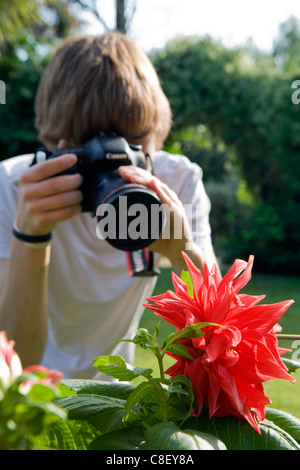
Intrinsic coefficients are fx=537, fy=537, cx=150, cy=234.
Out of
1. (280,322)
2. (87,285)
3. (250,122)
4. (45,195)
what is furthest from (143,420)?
(250,122)

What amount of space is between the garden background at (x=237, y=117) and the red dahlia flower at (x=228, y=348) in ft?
15.2

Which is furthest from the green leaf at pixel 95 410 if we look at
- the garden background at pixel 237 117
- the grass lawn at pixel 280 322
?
the garden background at pixel 237 117

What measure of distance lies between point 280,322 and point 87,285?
8.50 feet

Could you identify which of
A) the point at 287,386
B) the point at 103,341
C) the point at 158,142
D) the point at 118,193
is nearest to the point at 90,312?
the point at 103,341

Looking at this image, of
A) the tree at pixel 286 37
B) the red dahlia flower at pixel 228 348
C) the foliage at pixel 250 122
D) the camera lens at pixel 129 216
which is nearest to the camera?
the red dahlia flower at pixel 228 348

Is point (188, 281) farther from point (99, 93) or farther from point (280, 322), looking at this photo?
point (280, 322)

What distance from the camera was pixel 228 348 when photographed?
265mm

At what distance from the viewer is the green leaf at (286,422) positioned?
0.29m

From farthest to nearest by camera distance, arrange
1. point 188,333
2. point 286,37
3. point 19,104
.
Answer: point 286,37
point 19,104
point 188,333

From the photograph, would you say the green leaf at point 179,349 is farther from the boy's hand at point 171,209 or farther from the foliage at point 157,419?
the boy's hand at point 171,209

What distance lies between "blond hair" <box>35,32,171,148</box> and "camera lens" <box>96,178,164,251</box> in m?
0.19

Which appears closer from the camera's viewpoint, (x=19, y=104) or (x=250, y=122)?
(x=19, y=104)

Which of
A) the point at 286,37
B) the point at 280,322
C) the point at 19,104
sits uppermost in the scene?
the point at 19,104

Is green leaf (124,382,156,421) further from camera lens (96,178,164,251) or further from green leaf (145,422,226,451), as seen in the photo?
camera lens (96,178,164,251)
